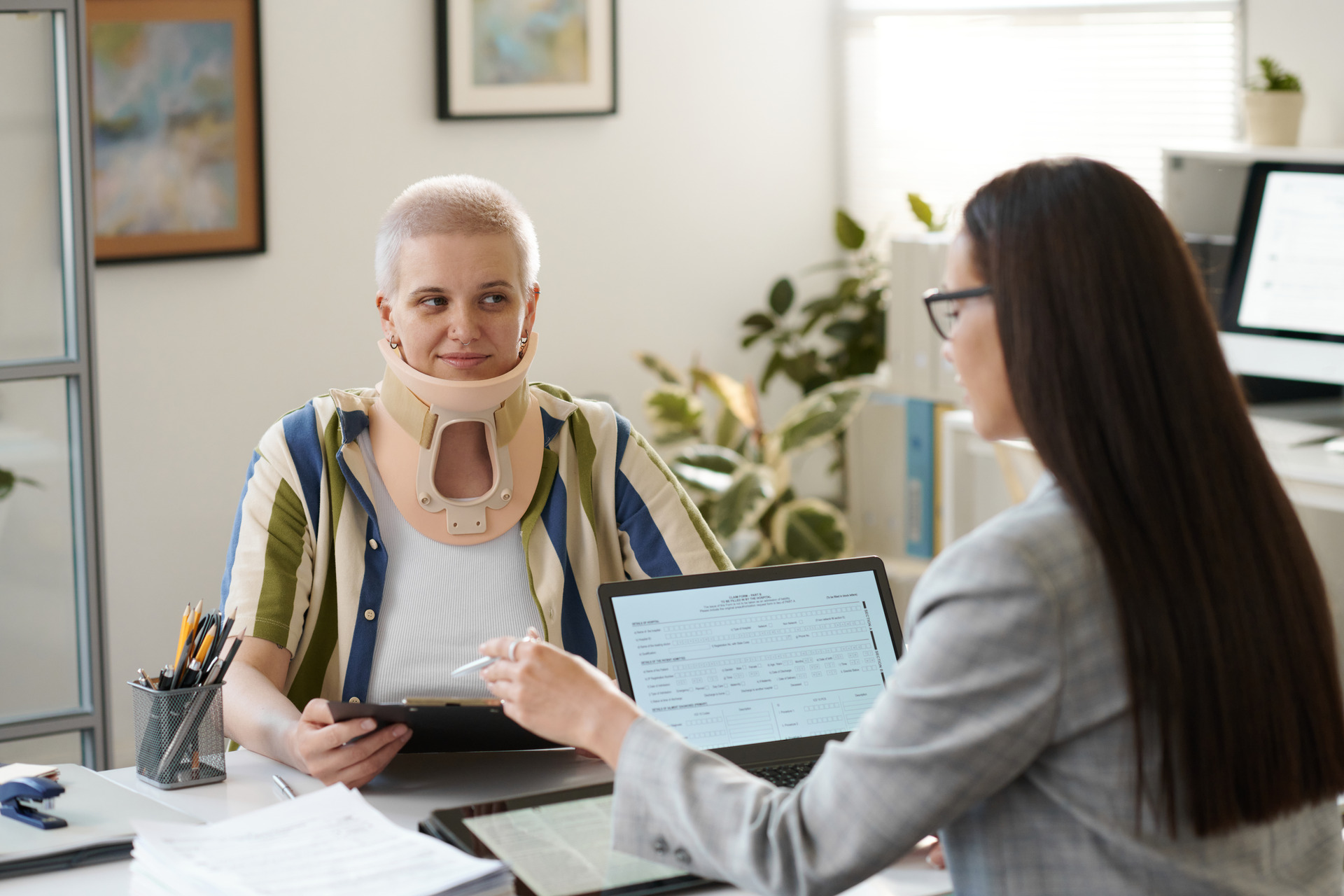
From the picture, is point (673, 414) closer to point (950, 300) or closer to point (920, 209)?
point (920, 209)

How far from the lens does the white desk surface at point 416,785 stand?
1.29 metres

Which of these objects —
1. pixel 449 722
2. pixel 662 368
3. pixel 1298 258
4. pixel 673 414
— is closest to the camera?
pixel 449 722

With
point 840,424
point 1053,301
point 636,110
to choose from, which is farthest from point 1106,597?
point 636,110

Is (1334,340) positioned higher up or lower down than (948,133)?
lower down

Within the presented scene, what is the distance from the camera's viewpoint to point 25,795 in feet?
4.41

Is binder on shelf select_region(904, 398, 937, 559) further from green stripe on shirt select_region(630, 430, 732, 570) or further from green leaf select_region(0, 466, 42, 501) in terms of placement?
green leaf select_region(0, 466, 42, 501)

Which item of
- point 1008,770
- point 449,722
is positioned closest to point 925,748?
point 1008,770

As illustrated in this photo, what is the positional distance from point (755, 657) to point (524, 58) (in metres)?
2.55

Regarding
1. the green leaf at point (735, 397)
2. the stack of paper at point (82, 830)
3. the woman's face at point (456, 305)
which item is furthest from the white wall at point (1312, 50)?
the stack of paper at point (82, 830)

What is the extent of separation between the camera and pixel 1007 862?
0.97m

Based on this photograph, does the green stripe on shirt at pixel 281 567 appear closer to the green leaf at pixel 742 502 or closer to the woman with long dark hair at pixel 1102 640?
the woman with long dark hair at pixel 1102 640

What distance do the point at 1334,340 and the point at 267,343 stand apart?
2.31 metres

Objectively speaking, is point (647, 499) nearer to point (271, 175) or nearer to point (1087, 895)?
point (1087, 895)

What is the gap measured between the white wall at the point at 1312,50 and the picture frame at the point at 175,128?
90.2 inches
